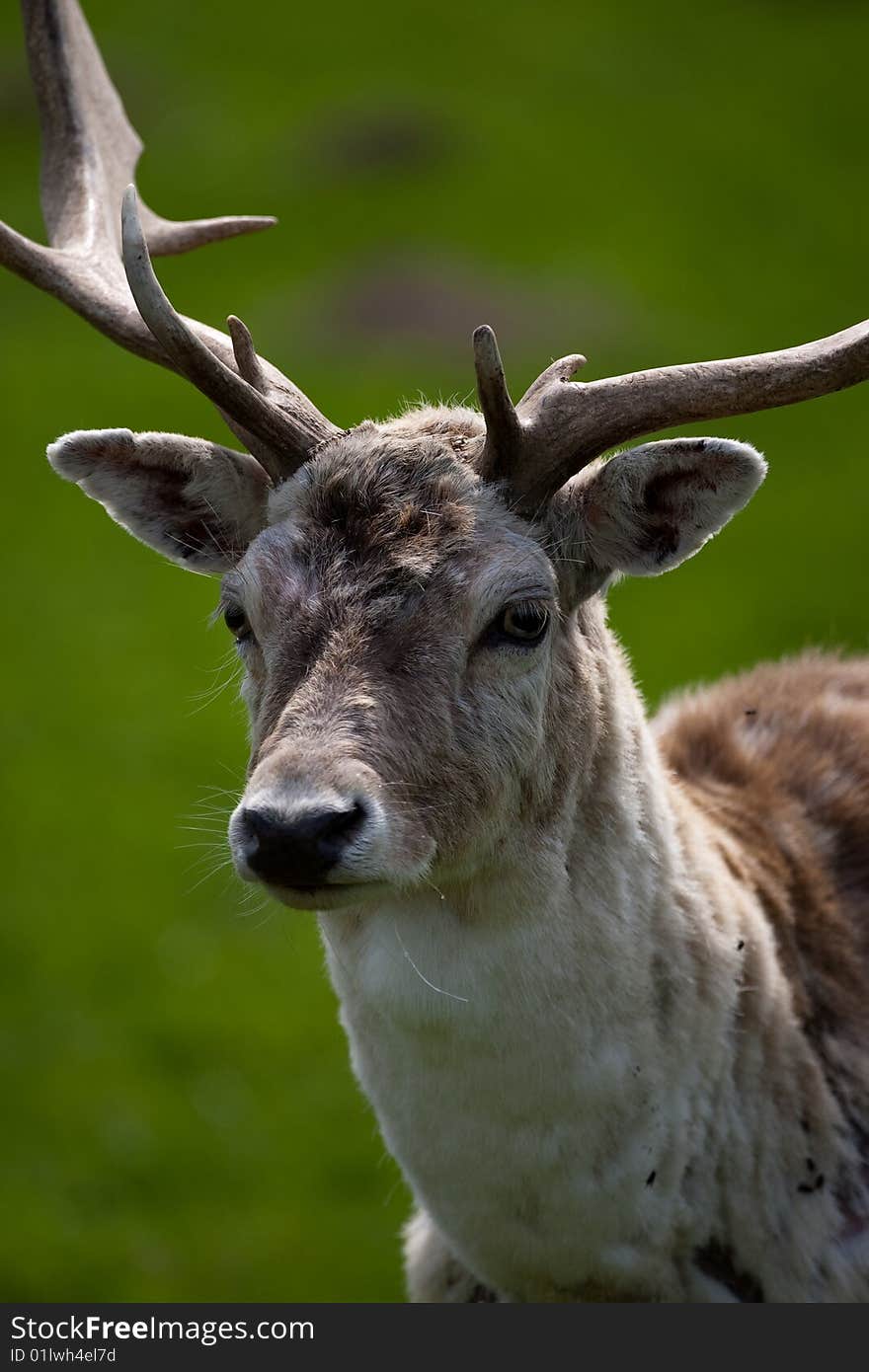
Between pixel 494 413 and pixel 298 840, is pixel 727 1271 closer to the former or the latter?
pixel 298 840

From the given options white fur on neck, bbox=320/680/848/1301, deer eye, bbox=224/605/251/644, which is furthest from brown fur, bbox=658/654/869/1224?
deer eye, bbox=224/605/251/644

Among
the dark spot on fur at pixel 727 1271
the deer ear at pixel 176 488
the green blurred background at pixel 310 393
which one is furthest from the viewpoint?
the green blurred background at pixel 310 393

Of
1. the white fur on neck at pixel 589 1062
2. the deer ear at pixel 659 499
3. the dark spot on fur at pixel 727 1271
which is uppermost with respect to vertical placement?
the deer ear at pixel 659 499

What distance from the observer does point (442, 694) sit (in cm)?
370

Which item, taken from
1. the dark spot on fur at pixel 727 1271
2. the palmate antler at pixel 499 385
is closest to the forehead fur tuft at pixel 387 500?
the palmate antler at pixel 499 385

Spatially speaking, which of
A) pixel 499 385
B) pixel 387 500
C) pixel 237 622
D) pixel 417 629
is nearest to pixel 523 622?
pixel 417 629

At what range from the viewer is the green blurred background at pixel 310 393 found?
835 centimetres

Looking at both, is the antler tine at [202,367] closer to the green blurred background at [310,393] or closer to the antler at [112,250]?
the antler at [112,250]

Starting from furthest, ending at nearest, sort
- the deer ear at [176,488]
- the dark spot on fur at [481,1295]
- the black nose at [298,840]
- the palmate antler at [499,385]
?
the dark spot on fur at [481,1295] < the deer ear at [176,488] < the palmate antler at [499,385] < the black nose at [298,840]

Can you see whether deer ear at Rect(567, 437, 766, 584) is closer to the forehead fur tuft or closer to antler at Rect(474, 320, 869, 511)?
antler at Rect(474, 320, 869, 511)

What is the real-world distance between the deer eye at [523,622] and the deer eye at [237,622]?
0.64m

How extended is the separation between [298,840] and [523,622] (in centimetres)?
86

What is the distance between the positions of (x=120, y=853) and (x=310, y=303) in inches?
405

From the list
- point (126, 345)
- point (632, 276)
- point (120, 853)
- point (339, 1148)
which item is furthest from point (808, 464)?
point (126, 345)
